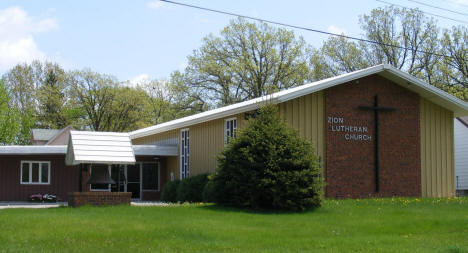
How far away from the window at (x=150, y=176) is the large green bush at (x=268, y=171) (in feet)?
42.5

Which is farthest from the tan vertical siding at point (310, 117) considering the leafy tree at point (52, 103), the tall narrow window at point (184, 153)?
the leafy tree at point (52, 103)

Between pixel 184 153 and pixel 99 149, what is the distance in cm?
884

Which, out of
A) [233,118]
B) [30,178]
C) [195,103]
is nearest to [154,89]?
[195,103]

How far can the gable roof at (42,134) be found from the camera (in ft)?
179

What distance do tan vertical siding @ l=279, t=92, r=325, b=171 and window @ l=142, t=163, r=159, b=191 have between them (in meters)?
10.7

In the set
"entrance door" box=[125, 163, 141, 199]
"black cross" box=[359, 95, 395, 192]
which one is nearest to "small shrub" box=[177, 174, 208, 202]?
"entrance door" box=[125, 163, 141, 199]

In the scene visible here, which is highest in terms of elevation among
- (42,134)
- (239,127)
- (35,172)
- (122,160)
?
(42,134)

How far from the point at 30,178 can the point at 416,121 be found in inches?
744

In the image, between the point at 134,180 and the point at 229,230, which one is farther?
the point at 134,180

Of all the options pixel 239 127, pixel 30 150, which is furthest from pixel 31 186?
pixel 239 127

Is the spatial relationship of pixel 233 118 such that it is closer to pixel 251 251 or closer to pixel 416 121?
pixel 416 121

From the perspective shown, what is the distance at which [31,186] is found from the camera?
29234 millimetres

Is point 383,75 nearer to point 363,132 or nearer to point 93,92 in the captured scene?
point 363,132

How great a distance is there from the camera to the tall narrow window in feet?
87.6
